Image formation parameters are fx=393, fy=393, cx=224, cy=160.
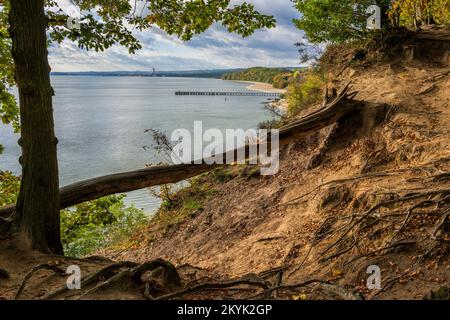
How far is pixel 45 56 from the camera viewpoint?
18.0 ft

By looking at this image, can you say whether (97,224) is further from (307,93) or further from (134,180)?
(307,93)

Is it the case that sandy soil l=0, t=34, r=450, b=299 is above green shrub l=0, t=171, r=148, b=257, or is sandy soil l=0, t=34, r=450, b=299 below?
above

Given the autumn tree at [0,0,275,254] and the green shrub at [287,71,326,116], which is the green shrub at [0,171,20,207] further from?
the green shrub at [287,71,326,116]

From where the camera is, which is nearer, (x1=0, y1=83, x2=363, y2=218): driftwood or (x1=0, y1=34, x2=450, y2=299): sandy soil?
(x1=0, y1=34, x2=450, y2=299): sandy soil

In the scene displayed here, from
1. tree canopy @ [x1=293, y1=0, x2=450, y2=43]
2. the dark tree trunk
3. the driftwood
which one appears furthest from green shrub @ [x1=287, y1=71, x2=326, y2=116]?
the dark tree trunk

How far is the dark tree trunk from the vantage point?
5.24 meters

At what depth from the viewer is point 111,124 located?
52219 millimetres

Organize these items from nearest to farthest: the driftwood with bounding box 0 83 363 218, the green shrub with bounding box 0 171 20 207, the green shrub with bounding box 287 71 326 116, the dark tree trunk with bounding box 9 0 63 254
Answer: the dark tree trunk with bounding box 9 0 63 254 → the driftwood with bounding box 0 83 363 218 → the green shrub with bounding box 0 171 20 207 → the green shrub with bounding box 287 71 326 116

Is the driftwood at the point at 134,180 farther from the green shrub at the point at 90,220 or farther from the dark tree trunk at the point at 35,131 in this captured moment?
the green shrub at the point at 90,220

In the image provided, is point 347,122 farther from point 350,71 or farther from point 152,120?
point 152,120

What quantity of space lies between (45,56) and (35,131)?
3.46 feet
